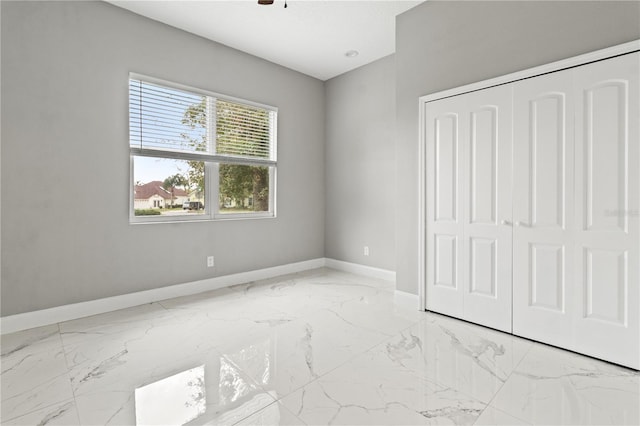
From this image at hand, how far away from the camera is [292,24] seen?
3512 mm

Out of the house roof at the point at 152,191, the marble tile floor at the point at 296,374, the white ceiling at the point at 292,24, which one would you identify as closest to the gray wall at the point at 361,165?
the white ceiling at the point at 292,24

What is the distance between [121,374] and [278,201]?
115 inches

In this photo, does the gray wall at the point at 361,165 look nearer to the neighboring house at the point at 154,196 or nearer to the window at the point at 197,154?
the window at the point at 197,154

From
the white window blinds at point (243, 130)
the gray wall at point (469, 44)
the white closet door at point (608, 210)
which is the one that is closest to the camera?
the white closet door at point (608, 210)

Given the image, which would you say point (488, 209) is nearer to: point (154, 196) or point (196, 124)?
point (196, 124)

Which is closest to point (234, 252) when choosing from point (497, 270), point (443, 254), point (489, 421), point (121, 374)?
point (121, 374)

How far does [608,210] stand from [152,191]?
158 inches

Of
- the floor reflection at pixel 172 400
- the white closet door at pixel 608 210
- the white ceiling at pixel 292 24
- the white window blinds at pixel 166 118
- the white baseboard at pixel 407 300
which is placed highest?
the white ceiling at pixel 292 24

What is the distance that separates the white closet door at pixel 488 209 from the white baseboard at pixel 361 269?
151 cm

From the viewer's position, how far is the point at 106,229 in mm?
3143

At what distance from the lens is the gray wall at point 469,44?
2230 mm

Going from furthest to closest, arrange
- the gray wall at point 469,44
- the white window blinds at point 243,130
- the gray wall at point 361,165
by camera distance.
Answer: the gray wall at point 361,165
the white window blinds at point 243,130
the gray wall at point 469,44

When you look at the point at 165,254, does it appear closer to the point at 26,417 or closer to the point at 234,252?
the point at 234,252

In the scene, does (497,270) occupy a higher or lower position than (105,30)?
lower
